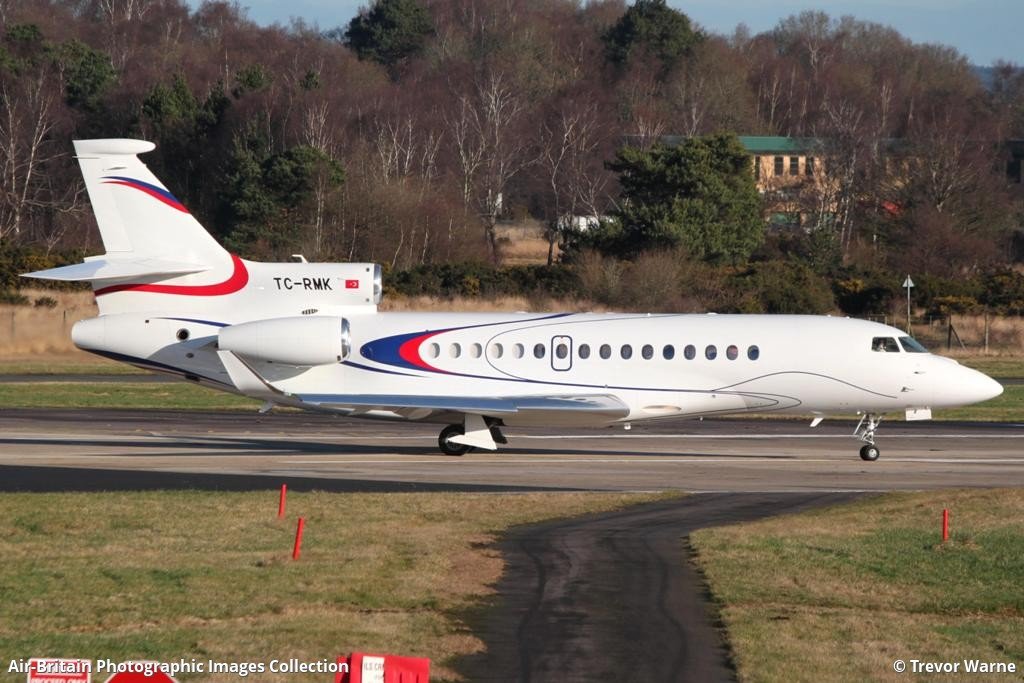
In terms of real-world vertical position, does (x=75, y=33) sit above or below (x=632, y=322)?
above

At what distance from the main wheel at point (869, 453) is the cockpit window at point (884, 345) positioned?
1.83 m

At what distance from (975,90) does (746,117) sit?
31.1 metres

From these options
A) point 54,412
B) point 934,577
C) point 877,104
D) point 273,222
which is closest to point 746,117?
point 877,104

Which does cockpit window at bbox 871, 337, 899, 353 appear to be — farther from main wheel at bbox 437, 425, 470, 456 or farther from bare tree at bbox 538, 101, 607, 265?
bare tree at bbox 538, 101, 607, 265

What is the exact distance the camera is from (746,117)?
4444 inches

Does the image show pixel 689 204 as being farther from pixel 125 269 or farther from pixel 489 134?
pixel 125 269

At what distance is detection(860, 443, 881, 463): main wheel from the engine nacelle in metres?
10.0

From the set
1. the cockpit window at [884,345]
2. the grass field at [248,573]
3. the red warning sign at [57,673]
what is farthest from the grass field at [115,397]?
the red warning sign at [57,673]

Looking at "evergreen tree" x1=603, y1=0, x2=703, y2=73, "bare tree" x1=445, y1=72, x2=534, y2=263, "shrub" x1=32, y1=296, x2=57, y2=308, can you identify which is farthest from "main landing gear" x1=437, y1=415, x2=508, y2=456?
"evergreen tree" x1=603, y1=0, x2=703, y2=73

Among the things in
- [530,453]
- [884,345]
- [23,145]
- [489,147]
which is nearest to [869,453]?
[884,345]

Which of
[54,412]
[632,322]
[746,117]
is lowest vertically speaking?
[54,412]

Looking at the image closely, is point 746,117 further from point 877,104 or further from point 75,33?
point 75,33

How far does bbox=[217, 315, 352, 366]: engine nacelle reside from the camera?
2673 cm

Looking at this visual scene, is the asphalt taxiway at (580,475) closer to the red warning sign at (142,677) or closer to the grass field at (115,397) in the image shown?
the grass field at (115,397)
